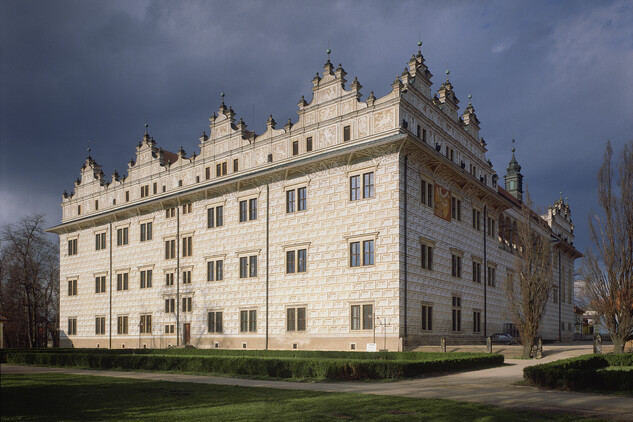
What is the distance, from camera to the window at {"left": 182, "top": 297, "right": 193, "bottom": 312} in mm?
42000

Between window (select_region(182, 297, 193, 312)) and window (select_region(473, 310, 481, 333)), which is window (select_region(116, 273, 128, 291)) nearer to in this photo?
window (select_region(182, 297, 193, 312))

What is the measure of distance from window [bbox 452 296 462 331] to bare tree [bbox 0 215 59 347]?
39980 millimetres

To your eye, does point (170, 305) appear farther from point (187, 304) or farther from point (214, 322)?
point (214, 322)

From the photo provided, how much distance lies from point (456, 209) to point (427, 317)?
8557 millimetres

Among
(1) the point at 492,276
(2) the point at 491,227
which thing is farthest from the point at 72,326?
(2) the point at 491,227

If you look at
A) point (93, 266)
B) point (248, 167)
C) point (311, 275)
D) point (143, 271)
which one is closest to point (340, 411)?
point (311, 275)

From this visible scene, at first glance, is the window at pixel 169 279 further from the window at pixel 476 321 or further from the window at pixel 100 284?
the window at pixel 476 321

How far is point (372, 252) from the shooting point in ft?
105

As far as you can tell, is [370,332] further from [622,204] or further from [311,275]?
[622,204]

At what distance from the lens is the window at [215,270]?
132 ft

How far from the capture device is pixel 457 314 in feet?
121

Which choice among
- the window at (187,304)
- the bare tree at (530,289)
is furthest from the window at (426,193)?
the window at (187,304)

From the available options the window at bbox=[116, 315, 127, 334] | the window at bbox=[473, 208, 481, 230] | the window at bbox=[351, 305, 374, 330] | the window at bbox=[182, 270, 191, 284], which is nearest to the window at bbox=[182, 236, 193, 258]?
the window at bbox=[182, 270, 191, 284]

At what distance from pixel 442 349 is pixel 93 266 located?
34.3 metres
